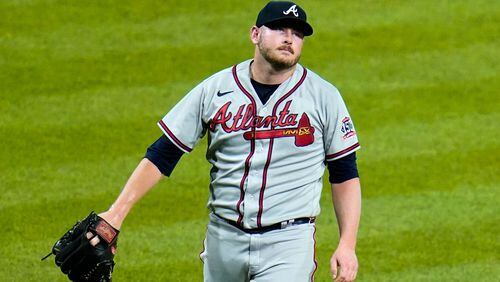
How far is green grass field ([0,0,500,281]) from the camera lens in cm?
768

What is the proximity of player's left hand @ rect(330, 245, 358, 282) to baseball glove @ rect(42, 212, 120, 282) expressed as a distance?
94 centimetres

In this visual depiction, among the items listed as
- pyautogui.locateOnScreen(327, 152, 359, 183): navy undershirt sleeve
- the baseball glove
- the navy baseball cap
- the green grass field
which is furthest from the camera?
the green grass field

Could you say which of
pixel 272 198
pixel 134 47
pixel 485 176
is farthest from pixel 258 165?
pixel 134 47

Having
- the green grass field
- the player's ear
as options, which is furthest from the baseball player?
the green grass field

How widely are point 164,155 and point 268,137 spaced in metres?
0.47

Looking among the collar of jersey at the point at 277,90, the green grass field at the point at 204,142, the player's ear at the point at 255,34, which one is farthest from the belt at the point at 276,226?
the green grass field at the point at 204,142

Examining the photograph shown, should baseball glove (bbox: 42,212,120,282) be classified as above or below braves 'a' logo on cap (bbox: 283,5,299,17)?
below

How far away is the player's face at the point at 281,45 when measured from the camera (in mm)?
5039

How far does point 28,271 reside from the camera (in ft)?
24.0

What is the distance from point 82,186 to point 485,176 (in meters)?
2.96

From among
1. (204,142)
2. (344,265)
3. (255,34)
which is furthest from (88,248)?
(204,142)

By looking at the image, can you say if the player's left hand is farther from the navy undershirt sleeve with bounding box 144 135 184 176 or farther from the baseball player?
the navy undershirt sleeve with bounding box 144 135 184 176

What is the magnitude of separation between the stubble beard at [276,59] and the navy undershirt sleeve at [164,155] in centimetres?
57

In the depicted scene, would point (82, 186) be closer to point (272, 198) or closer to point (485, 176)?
point (485, 176)
